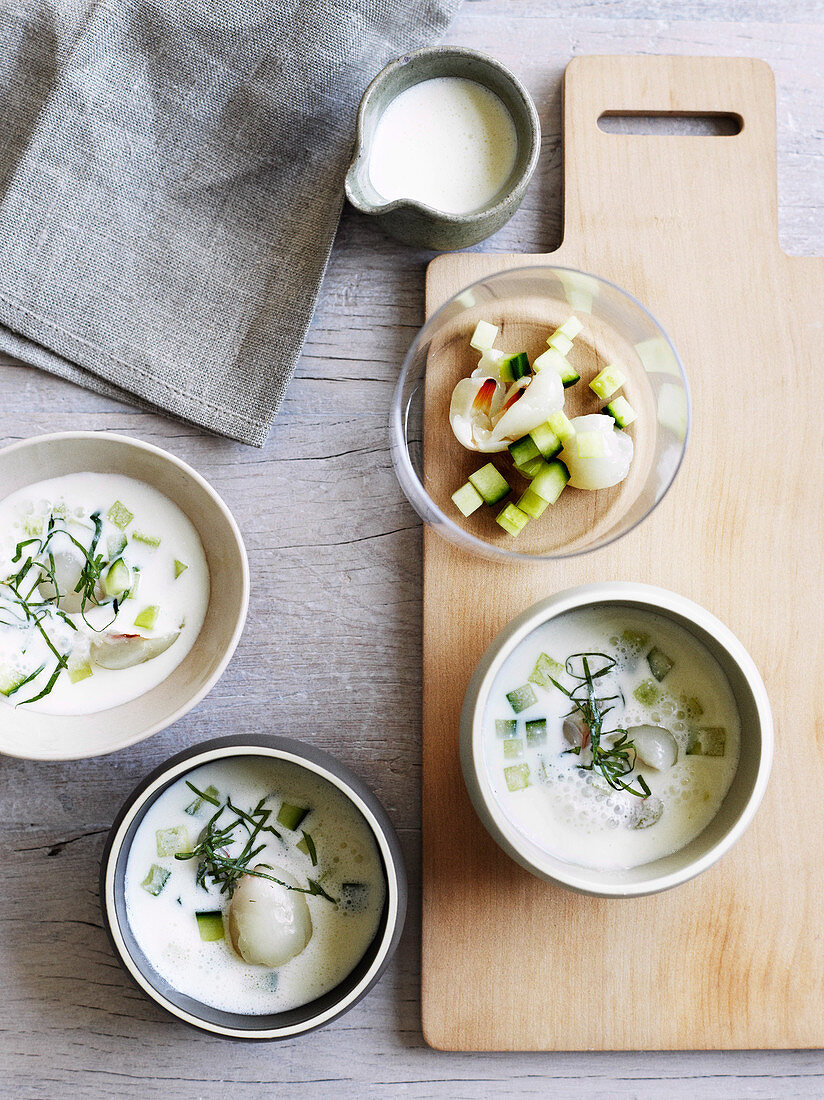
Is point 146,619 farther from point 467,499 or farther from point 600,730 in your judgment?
point 600,730

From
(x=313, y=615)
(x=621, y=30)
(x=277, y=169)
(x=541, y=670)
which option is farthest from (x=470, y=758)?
(x=621, y=30)

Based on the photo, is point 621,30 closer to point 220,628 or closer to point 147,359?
point 147,359

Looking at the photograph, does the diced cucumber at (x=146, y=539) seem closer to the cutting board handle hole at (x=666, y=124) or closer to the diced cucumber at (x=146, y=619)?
the diced cucumber at (x=146, y=619)

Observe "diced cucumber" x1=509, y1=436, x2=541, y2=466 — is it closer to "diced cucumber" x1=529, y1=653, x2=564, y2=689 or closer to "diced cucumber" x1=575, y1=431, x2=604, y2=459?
"diced cucumber" x1=575, y1=431, x2=604, y2=459

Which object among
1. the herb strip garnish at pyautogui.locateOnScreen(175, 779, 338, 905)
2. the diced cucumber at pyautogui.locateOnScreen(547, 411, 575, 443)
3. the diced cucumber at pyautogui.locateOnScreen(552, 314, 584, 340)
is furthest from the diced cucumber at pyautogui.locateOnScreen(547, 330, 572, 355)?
the herb strip garnish at pyautogui.locateOnScreen(175, 779, 338, 905)

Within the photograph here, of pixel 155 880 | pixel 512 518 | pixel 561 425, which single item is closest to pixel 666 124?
pixel 561 425
